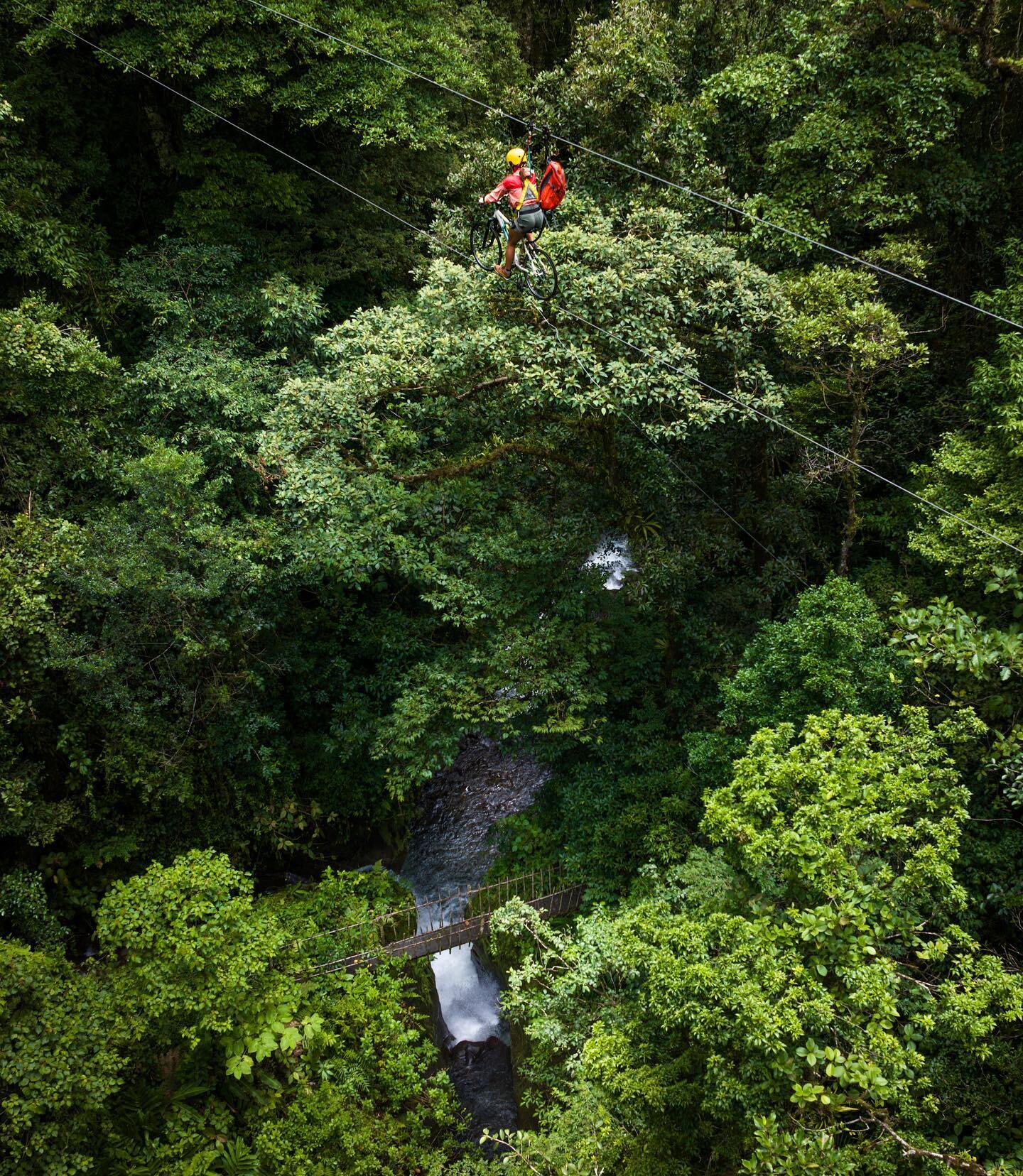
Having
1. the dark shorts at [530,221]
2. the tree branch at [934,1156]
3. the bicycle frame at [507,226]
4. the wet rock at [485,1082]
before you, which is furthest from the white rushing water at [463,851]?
the dark shorts at [530,221]

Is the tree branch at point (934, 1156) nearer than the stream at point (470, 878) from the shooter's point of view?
Yes

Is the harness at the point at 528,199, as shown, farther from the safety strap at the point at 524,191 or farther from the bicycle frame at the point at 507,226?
the bicycle frame at the point at 507,226

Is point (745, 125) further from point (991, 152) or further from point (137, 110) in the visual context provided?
point (137, 110)

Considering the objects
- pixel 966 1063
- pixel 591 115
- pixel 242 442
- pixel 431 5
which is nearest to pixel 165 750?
pixel 242 442

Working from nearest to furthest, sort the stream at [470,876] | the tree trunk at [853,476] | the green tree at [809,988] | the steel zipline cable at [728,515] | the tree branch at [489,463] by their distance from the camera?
the green tree at [809,988] < the tree trunk at [853,476] < the tree branch at [489,463] < the steel zipline cable at [728,515] < the stream at [470,876]

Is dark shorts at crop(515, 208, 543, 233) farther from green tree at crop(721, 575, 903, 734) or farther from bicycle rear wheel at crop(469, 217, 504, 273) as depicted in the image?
green tree at crop(721, 575, 903, 734)

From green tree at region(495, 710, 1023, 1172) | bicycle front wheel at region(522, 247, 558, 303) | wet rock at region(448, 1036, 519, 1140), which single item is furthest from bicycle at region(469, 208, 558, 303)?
wet rock at region(448, 1036, 519, 1140)
